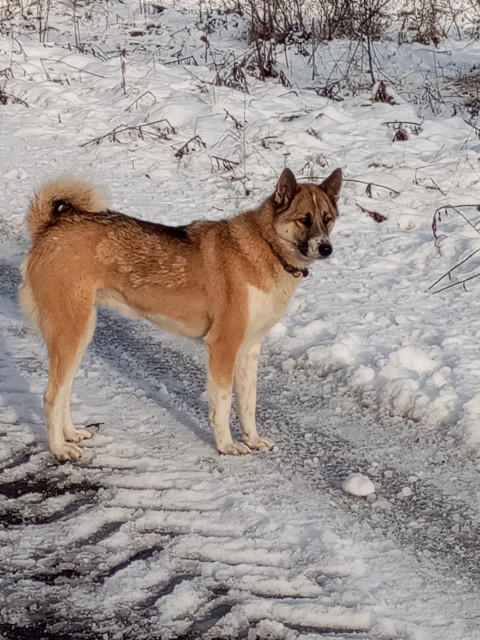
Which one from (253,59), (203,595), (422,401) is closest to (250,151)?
(253,59)

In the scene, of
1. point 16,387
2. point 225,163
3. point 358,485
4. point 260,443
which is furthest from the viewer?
point 225,163

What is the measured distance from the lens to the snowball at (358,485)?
4301mm

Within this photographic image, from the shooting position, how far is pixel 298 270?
4.98 m

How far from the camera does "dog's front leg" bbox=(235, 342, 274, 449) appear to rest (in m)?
4.93

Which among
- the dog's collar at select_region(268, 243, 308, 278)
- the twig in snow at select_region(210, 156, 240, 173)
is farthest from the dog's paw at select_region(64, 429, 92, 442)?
the twig in snow at select_region(210, 156, 240, 173)

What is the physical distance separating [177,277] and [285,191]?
0.80 meters

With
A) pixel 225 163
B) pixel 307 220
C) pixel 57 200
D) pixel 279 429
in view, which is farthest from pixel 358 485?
pixel 225 163

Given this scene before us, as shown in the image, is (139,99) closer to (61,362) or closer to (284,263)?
(284,263)

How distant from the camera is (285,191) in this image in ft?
16.2

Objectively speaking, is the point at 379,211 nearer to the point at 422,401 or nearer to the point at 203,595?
the point at 422,401

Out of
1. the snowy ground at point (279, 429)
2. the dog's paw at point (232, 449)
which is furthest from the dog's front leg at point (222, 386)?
the snowy ground at point (279, 429)

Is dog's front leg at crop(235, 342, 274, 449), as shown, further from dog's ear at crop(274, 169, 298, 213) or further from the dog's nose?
dog's ear at crop(274, 169, 298, 213)

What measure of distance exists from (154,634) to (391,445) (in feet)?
6.90

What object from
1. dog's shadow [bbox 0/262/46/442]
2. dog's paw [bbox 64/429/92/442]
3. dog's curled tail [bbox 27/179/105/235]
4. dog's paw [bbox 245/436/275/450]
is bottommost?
dog's shadow [bbox 0/262/46/442]
